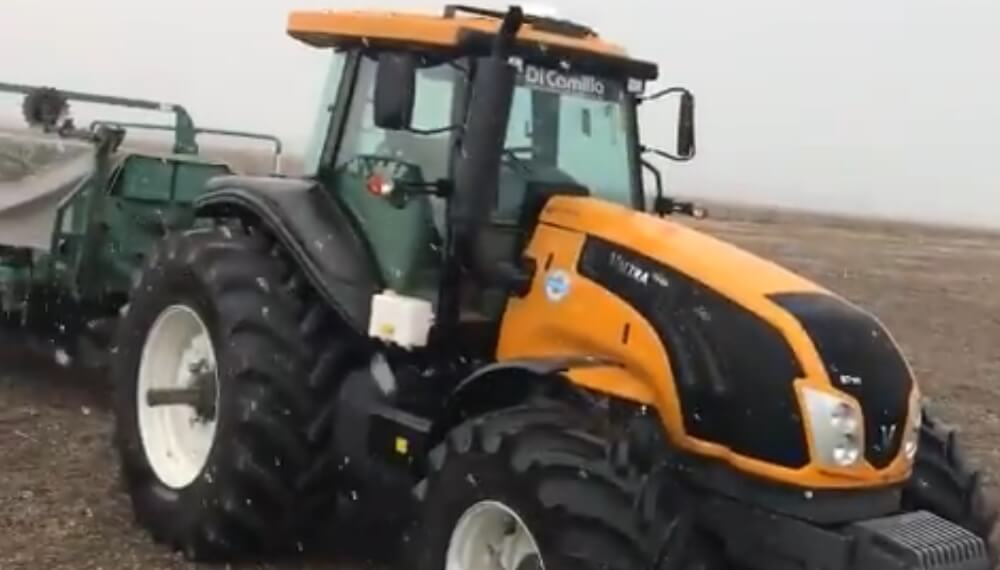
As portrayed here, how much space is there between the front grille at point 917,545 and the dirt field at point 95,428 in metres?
2.44

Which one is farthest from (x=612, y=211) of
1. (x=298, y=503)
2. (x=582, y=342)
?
(x=298, y=503)

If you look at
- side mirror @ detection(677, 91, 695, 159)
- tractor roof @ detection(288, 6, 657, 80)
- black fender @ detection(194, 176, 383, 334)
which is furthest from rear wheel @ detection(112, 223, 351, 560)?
side mirror @ detection(677, 91, 695, 159)

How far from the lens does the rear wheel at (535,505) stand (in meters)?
4.41

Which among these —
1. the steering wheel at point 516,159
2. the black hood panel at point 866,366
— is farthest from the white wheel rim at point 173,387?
the black hood panel at point 866,366

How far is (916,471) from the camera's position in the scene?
532cm

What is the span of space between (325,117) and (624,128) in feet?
4.20

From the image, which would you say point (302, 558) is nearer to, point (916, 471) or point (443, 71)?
point (443, 71)

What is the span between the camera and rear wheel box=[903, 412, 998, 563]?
17.3 feet

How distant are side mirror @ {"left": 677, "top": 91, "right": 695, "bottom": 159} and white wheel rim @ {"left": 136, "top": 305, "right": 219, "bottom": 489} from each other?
224 cm

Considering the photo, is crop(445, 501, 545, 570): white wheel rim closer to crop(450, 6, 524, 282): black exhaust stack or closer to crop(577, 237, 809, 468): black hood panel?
crop(577, 237, 809, 468): black hood panel

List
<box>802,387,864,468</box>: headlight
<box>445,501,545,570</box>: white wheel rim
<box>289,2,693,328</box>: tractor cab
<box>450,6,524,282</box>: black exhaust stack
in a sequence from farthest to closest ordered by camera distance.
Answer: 1. <box>289,2,693,328</box>: tractor cab
2. <box>450,6,524,282</box>: black exhaust stack
3. <box>445,501,545,570</box>: white wheel rim
4. <box>802,387,864,468</box>: headlight

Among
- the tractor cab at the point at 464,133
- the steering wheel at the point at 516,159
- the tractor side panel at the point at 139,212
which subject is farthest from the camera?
the tractor side panel at the point at 139,212

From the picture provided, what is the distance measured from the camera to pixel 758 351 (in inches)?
189

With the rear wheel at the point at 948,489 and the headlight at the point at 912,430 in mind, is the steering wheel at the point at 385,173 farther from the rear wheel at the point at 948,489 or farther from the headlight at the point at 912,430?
the rear wheel at the point at 948,489
